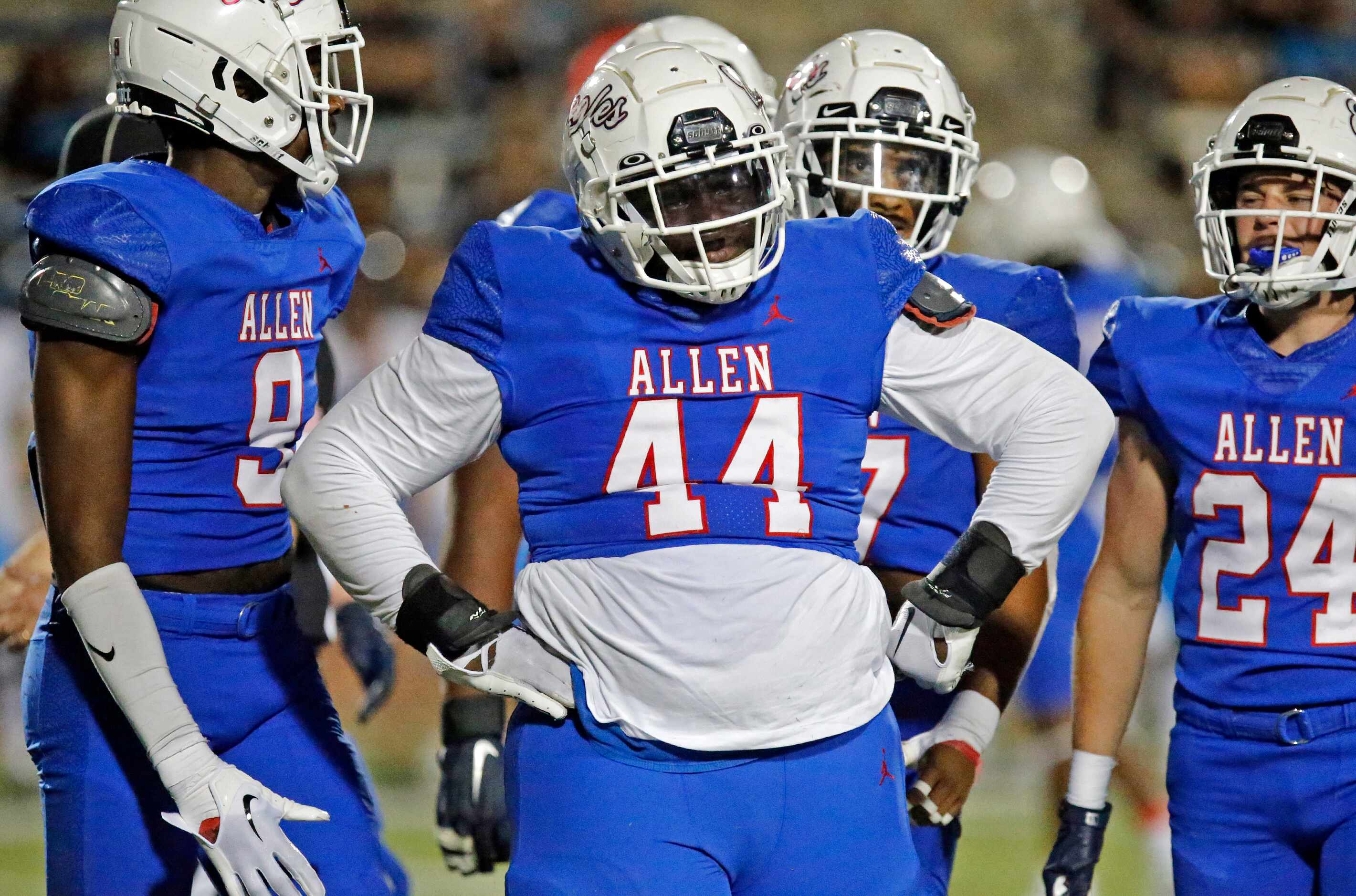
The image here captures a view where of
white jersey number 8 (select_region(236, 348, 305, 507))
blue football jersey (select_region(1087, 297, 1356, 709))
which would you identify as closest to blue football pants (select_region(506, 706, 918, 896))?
white jersey number 8 (select_region(236, 348, 305, 507))

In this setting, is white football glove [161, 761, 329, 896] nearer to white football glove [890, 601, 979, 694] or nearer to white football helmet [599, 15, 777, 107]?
white football glove [890, 601, 979, 694]

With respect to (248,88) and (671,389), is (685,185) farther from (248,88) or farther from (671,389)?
(248,88)

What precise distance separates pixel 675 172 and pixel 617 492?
429mm

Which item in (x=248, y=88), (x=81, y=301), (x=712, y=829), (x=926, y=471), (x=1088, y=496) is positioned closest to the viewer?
(x=712, y=829)

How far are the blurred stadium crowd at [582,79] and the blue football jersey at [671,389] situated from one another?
398cm

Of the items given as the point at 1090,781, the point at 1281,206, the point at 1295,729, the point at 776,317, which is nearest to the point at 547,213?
the point at 776,317

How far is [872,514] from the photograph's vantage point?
291 centimetres


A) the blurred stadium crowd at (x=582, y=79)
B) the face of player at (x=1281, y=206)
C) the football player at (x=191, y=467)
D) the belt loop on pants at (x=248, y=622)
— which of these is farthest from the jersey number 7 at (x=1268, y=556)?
the blurred stadium crowd at (x=582, y=79)

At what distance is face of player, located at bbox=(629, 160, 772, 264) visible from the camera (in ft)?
7.10

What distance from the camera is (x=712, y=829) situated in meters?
2.04

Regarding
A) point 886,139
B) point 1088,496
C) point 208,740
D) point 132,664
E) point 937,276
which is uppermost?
point 886,139

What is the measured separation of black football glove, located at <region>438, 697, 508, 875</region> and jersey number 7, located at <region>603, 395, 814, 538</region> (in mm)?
749

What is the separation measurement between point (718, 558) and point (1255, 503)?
1052 mm

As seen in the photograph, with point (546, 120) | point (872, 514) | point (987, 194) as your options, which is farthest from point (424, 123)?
point (872, 514)
